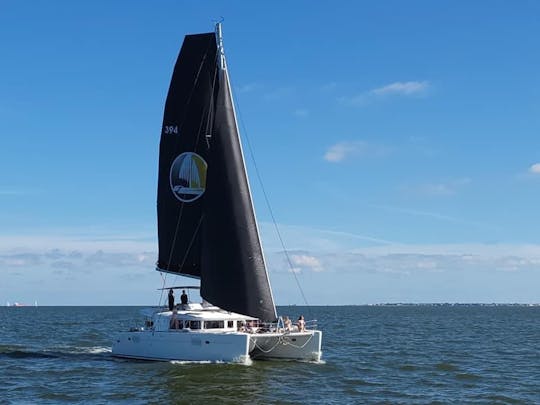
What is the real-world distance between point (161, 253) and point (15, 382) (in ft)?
38.2

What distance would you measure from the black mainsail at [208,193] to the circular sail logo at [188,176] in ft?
0.18

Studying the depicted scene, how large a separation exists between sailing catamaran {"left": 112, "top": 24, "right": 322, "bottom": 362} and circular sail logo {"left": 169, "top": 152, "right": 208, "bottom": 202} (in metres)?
0.05

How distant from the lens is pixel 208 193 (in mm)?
36875

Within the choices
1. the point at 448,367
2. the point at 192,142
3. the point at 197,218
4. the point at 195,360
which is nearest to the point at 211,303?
the point at 195,360

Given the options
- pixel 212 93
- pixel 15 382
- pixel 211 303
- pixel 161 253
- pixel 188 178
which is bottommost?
pixel 15 382

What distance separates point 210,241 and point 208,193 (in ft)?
7.86

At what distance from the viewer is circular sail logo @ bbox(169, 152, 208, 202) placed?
133 ft

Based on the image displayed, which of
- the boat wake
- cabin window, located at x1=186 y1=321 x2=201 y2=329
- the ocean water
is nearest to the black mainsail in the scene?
cabin window, located at x1=186 y1=321 x2=201 y2=329

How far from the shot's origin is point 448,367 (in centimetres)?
3881

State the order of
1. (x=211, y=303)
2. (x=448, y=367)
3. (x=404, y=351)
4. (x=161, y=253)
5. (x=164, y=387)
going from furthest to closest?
1. (x=404, y=351)
2. (x=161, y=253)
3. (x=448, y=367)
4. (x=211, y=303)
5. (x=164, y=387)

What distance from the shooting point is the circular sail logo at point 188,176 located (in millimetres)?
40406

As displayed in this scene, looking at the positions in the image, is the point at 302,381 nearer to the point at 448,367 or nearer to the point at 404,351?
the point at 448,367

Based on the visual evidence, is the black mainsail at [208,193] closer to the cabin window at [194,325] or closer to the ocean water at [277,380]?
the cabin window at [194,325]

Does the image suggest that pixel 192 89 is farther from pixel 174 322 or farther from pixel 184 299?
pixel 174 322
